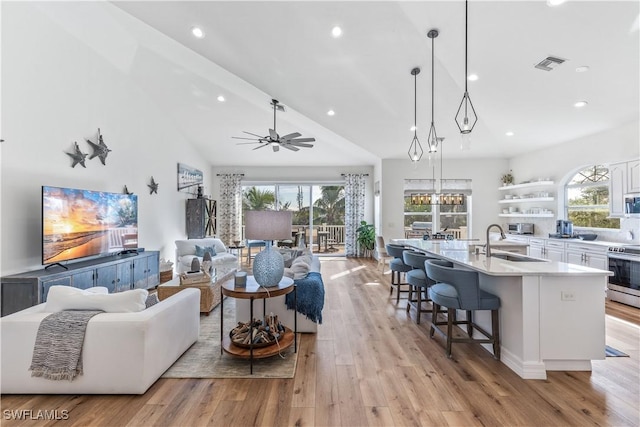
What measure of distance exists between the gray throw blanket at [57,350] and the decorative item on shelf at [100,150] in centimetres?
331

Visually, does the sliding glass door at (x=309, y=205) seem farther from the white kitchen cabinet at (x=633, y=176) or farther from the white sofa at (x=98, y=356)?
the white sofa at (x=98, y=356)

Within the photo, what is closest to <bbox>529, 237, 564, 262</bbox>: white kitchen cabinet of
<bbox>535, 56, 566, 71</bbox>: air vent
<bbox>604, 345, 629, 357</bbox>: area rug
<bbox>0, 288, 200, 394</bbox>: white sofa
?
<bbox>604, 345, 629, 357</bbox>: area rug

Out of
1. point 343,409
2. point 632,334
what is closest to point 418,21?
point 343,409

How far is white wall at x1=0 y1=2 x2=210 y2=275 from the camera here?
133 inches

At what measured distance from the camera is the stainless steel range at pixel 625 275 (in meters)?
4.18

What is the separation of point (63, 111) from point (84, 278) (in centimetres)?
230

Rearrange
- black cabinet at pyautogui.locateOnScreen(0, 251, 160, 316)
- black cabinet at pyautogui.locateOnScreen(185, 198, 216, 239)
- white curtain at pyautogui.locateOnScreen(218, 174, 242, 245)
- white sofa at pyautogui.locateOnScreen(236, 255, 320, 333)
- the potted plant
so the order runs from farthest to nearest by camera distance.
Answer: white curtain at pyautogui.locateOnScreen(218, 174, 242, 245), the potted plant, black cabinet at pyautogui.locateOnScreen(185, 198, 216, 239), white sofa at pyautogui.locateOnScreen(236, 255, 320, 333), black cabinet at pyautogui.locateOnScreen(0, 251, 160, 316)

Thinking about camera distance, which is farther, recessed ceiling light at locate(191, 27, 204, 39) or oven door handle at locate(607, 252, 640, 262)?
oven door handle at locate(607, 252, 640, 262)

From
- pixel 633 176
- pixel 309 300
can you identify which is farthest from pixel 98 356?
pixel 633 176

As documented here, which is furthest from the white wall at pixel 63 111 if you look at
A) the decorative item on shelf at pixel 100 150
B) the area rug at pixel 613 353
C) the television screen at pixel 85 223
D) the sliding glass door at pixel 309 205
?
the area rug at pixel 613 353

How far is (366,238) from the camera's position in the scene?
Answer: 28.8ft

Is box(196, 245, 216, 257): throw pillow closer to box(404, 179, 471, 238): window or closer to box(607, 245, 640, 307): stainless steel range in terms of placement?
box(404, 179, 471, 238): window

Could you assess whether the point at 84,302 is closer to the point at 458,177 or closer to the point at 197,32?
the point at 197,32

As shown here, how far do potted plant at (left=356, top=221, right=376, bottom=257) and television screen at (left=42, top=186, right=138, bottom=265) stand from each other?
19.0 ft
